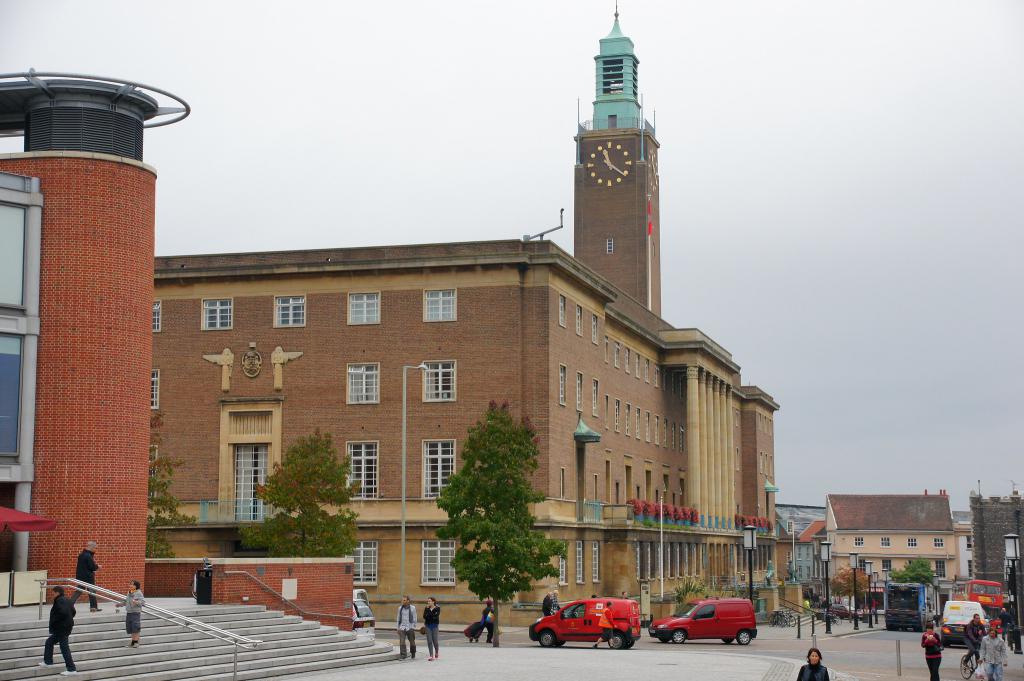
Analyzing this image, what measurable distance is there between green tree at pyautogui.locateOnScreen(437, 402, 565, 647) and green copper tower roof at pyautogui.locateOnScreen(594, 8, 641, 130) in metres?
58.6

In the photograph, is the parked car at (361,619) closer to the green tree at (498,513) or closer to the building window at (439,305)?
the green tree at (498,513)

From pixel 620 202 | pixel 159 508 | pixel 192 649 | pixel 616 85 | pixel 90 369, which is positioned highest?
pixel 616 85

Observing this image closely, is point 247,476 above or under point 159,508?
above

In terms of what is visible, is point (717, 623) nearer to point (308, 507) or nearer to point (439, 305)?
point (308, 507)

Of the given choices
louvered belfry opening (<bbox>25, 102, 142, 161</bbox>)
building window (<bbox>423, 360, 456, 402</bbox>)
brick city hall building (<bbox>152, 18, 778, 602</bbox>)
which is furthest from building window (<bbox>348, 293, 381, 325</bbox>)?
louvered belfry opening (<bbox>25, 102, 142, 161</bbox>)

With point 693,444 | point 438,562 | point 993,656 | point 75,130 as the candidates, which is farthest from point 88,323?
point 693,444

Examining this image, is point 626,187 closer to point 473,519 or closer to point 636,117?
point 636,117

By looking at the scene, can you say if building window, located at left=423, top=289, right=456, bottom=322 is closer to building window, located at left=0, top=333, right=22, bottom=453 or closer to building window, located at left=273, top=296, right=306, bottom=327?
building window, located at left=273, top=296, right=306, bottom=327

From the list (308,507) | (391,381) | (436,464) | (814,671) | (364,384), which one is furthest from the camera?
(364,384)

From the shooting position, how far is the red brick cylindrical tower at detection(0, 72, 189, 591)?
34.8 meters

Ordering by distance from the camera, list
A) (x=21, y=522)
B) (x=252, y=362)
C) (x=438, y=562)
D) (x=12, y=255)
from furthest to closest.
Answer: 1. (x=252, y=362)
2. (x=438, y=562)
3. (x=12, y=255)
4. (x=21, y=522)

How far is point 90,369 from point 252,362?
2843 cm

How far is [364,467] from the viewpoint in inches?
2414

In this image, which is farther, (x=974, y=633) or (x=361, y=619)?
(x=361, y=619)
